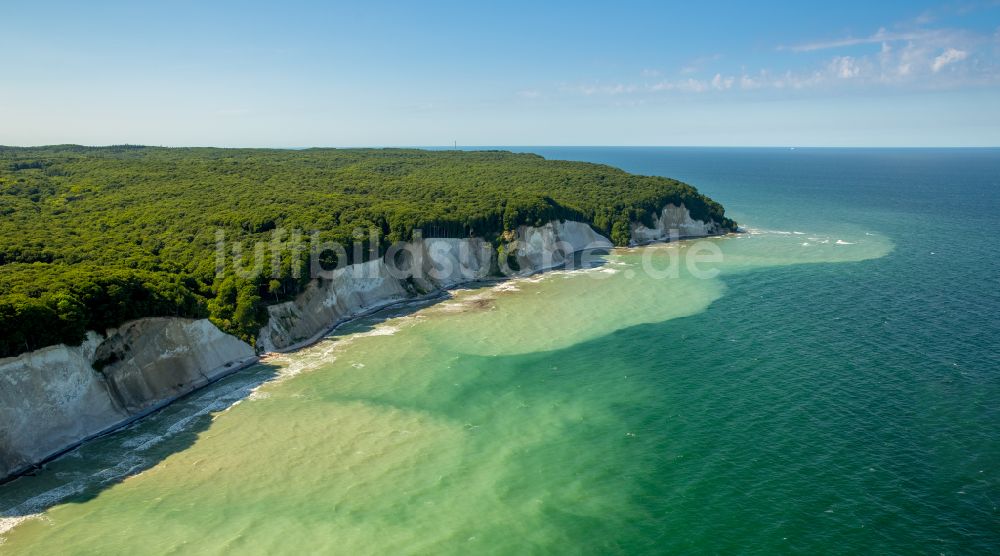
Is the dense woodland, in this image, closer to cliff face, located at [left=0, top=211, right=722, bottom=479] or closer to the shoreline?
cliff face, located at [left=0, top=211, right=722, bottom=479]

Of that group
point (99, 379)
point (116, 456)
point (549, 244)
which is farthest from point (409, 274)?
point (116, 456)

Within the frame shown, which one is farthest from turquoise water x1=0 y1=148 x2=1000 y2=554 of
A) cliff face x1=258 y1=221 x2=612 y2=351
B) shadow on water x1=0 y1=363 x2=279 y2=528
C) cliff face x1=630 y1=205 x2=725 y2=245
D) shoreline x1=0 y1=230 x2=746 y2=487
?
cliff face x1=630 y1=205 x2=725 y2=245

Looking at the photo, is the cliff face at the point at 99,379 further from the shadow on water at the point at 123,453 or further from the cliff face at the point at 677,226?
the cliff face at the point at 677,226

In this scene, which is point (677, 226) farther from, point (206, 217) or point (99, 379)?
point (99, 379)

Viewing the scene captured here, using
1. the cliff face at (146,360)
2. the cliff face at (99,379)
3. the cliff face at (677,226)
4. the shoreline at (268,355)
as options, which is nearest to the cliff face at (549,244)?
the shoreline at (268,355)

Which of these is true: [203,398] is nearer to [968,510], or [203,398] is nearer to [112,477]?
[112,477]

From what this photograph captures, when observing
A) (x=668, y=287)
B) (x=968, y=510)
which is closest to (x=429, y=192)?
(x=668, y=287)

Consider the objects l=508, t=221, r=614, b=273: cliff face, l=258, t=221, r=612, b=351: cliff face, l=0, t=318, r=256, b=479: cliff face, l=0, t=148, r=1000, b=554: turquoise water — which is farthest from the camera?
l=508, t=221, r=614, b=273: cliff face
